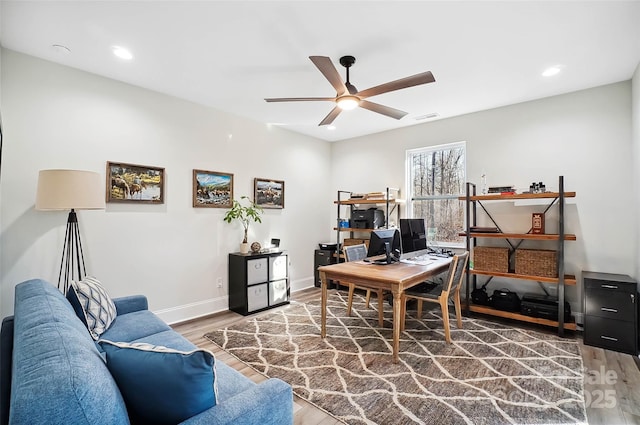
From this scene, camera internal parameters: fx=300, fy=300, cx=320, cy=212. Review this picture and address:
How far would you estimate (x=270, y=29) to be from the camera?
2.36m

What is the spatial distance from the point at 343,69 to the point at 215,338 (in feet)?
10.1

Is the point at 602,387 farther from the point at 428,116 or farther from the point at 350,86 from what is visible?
the point at 428,116

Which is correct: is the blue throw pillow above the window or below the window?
below

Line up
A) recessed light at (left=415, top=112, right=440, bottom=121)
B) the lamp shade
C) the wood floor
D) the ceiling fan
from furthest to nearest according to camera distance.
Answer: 1. recessed light at (left=415, top=112, right=440, bottom=121)
2. the lamp shade
3. the ceiling fan
4. the wood floor

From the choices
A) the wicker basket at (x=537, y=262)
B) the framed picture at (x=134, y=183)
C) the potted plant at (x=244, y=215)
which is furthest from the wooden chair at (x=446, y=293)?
the framed picture at (x=134, y=183)

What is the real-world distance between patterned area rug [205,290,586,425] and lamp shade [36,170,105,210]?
5.90ft

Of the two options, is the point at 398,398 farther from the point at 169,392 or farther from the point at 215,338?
the point at 215,338

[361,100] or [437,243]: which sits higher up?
[361,100]

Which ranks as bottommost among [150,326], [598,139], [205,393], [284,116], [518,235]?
[150,326]

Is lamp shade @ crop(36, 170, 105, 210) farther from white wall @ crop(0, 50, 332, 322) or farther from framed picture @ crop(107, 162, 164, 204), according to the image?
framed picture @ crop(107, 162, 164, 204)

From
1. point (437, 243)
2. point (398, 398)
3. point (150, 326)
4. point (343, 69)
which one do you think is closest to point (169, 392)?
point (150, 326)

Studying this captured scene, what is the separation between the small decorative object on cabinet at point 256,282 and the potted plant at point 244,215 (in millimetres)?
219

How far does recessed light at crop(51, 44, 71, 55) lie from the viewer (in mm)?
2582

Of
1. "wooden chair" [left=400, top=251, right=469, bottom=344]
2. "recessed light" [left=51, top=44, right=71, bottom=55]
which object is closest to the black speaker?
"wooden chair" [left=400, top=251, right=469, bottom=344]
